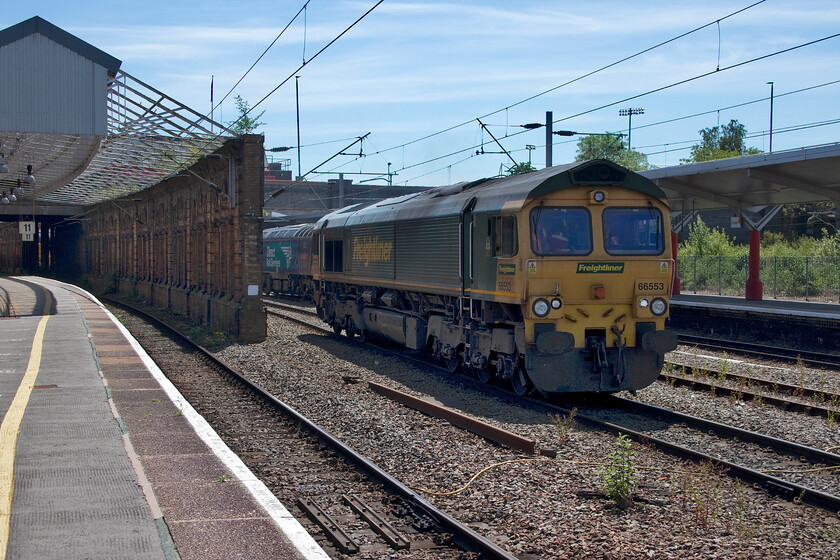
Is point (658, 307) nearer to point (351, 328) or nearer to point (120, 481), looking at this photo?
point (120, 481)

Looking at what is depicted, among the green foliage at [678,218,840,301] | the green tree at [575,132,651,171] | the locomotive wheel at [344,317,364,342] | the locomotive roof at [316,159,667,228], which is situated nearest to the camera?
the locomotive roof at [316,159,667,228]

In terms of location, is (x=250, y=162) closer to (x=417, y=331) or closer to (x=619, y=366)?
(x=417, y=331)

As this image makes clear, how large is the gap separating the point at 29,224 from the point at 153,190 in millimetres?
5667

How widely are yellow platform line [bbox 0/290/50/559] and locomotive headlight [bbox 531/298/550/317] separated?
6.83 m

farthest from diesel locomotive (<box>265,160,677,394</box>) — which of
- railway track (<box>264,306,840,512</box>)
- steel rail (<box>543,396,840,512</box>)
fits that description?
steel rail (<box>543,396,840,512</box>)

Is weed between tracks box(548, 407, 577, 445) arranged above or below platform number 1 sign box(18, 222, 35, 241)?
Result: below

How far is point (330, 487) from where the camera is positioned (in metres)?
8.42

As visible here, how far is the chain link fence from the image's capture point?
29.4 m

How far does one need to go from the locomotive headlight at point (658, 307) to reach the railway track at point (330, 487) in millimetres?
5373

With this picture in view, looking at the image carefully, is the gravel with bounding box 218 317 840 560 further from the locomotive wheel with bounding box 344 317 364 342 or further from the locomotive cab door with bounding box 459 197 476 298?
the locomotive wheel with bounding box 344 317 364 342

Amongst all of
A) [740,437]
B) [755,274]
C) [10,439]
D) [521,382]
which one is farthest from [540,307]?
[755,274]

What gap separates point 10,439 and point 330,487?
341cm

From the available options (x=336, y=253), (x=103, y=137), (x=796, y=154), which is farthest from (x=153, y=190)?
(x=796, y=154)

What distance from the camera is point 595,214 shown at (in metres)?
12.5
